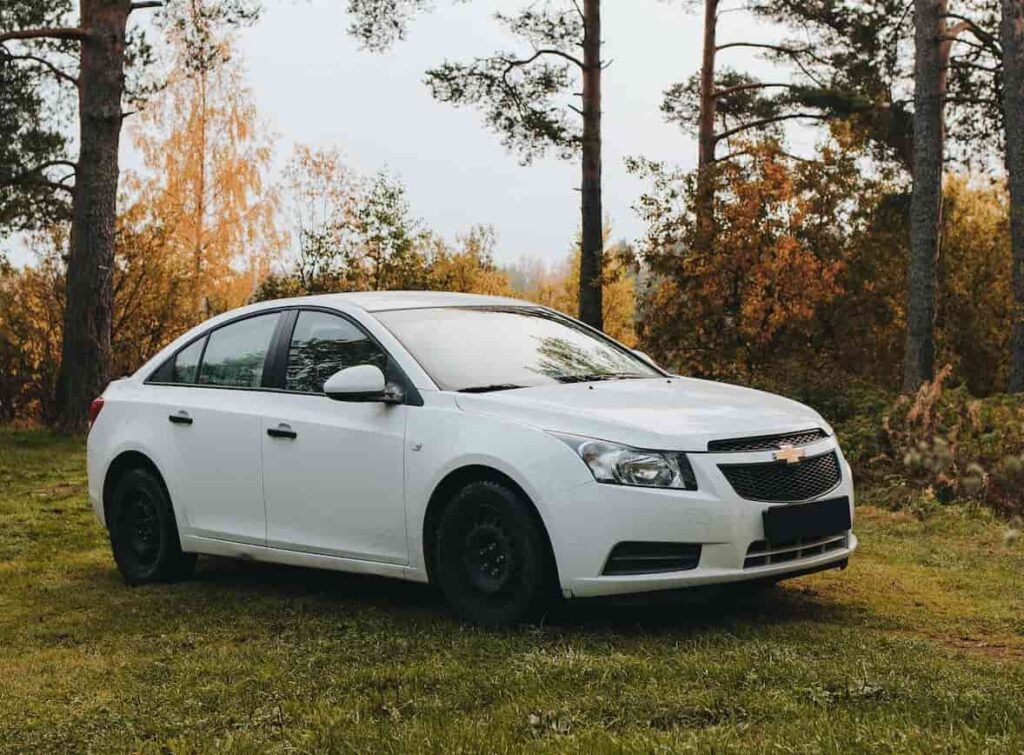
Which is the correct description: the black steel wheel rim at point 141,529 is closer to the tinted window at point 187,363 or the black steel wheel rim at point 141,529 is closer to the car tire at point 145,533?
the car tire at point 145,533

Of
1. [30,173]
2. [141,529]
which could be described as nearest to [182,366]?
[141,529]

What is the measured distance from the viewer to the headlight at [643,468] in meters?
5.96

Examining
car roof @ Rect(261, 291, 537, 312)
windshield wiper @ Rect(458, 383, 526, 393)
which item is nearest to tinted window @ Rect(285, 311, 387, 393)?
car roof @ Rect(261, 291, 537, 312)

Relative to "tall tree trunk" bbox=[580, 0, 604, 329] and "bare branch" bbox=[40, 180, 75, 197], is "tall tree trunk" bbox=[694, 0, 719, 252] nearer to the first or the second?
"tall tree trunk" bbox=[580, 0, 604, 329]

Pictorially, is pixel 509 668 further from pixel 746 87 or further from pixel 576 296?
pixel 576 296

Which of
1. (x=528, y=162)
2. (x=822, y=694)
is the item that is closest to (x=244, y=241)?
(x=528, y=162)

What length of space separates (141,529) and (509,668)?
3.65 metres

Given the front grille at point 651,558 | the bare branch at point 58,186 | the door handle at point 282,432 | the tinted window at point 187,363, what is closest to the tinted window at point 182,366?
the tinted window at point 187,363

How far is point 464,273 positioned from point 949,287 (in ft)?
57.5

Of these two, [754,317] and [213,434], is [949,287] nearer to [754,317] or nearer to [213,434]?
[754,317]

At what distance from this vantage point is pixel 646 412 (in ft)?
20.6

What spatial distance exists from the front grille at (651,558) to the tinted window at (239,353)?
260 cm

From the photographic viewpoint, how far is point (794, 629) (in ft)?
20.5

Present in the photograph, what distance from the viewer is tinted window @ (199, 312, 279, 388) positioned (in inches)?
304
